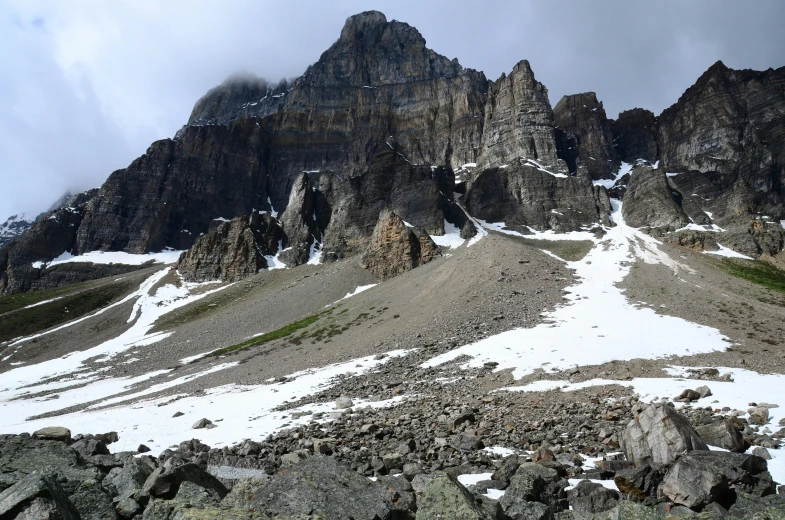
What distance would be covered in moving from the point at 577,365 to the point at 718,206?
131110mm

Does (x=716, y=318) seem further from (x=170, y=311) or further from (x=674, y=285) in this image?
(x=170, y=311)

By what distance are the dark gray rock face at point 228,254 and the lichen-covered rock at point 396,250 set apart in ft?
146

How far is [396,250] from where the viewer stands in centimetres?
10919

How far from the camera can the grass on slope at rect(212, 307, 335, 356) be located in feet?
213

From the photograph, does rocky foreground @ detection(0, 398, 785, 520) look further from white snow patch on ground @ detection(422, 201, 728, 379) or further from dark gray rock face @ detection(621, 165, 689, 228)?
dark gray rock face @ detection(621, 165, 689, 228)

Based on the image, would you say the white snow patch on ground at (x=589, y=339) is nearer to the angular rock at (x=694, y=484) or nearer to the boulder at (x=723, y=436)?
the boulder at (x=723, y=436)

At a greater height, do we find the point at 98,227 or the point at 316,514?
the point at 98,227

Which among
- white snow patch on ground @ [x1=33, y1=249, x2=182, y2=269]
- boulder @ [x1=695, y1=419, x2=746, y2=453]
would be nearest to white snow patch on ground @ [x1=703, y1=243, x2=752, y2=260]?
boulder @ [x1=695, y1=419, x2=746, y2=453]

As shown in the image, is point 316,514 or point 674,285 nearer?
point 316,514

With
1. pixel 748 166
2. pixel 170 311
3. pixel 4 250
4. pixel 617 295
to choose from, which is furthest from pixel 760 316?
pixel 4 250

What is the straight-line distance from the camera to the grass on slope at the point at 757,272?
79.4 metres

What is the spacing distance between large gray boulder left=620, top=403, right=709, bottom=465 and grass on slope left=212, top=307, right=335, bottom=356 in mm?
57918

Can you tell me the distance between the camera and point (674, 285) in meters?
61.2

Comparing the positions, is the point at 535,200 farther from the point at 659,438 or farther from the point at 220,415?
the point at 659,438
